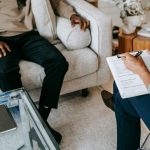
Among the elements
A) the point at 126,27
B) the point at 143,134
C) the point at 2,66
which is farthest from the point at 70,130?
the point at 126,27

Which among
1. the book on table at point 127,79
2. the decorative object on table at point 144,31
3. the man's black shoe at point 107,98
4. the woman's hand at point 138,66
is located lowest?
the man's black shoe at point 107,98

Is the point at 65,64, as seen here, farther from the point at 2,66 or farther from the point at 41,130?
the point at 41,130

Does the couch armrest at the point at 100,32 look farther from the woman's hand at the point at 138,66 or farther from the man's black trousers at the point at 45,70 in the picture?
the woman's hand at the point at 138,66

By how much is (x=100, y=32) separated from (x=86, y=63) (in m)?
0.22

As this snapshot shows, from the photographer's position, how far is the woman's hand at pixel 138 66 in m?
1.19

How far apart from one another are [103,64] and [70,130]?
1.67 feet

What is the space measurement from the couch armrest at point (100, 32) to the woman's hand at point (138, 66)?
629mm

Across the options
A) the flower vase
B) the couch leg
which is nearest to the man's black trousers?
the couch leg

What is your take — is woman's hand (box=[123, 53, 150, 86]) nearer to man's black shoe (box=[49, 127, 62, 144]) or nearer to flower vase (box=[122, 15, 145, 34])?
man's black shoe (box=[49, 127, 62, 144])

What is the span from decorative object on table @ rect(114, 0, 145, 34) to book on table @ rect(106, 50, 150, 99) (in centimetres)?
88

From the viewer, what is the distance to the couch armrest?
1.90m

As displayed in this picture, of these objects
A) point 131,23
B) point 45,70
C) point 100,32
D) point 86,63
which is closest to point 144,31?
point 131,23

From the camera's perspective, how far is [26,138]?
1515 mm

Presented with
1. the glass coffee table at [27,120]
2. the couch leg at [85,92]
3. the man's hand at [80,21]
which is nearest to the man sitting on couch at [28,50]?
the man's hand at [80,21]
